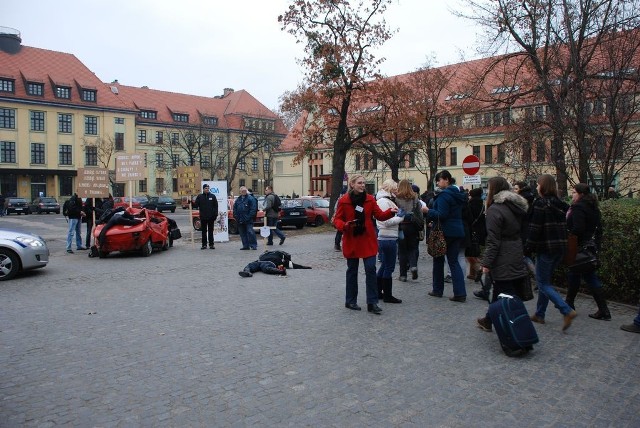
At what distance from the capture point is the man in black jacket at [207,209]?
16625mm

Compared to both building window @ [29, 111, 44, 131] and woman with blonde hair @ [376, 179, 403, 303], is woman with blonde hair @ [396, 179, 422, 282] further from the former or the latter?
building window @ [29, 111, 44, 131]

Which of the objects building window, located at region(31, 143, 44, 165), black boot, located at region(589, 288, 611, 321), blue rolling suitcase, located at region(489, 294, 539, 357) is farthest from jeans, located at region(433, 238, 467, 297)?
building window, located at region(31, 143, 44, 165)

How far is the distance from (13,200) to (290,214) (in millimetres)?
35581

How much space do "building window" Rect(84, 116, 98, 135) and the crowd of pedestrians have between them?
211 ft

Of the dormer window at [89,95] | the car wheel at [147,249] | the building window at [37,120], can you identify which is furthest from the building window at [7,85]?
the car wheel at [147,249]

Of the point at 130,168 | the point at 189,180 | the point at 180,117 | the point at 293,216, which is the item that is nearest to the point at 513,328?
the point at 189,180

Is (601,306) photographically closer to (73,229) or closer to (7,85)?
(73,229)

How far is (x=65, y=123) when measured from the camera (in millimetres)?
63812

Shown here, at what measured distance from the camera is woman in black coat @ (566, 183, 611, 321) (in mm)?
6957

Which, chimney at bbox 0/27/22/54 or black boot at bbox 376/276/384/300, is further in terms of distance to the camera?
chimney at bbox 0/27/22/54

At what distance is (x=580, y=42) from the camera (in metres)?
13.0

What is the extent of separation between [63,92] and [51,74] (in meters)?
2.65

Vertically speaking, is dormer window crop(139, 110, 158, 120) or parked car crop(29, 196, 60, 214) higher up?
dormer window crop(139, 110, 158, 120)

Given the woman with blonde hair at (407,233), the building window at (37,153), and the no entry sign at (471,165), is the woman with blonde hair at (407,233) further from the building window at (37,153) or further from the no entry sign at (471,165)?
the building window at (37,153)
